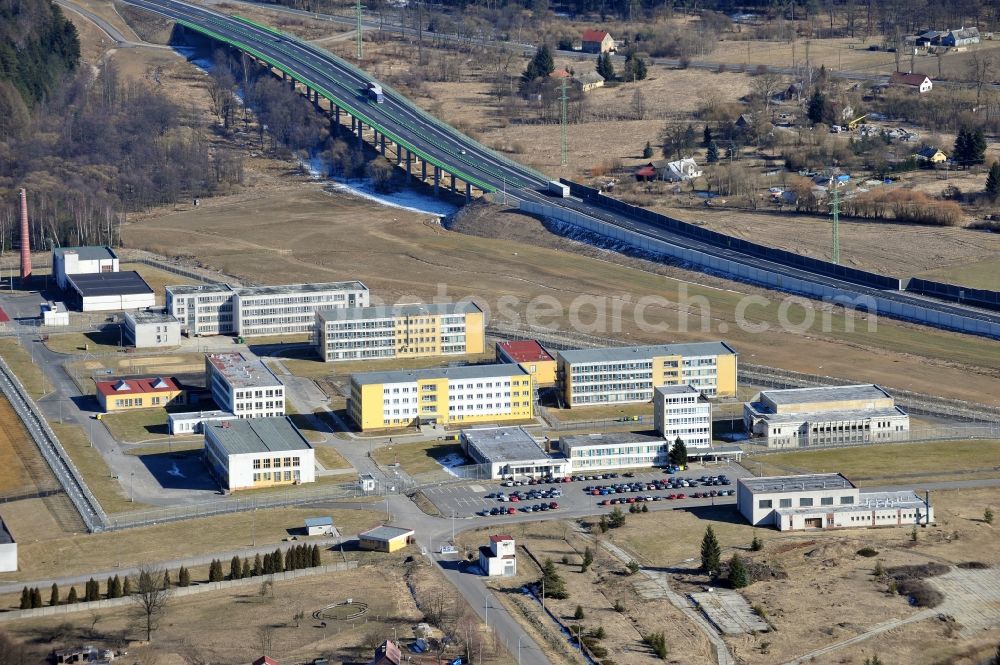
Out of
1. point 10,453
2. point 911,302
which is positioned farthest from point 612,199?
point 10,453

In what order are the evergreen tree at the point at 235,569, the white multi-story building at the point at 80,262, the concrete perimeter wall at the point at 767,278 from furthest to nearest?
the white multi-story building at the point at 80,262 → the concrete perimeter wall at the point at 767,278 → the evergreen tree at the point at 235,569

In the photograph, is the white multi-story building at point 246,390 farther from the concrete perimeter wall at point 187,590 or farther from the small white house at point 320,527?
the concrete perimeter wall at point 187,590

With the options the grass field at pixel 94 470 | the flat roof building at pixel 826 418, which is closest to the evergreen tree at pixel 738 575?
the flat roof building at pixel 826 418

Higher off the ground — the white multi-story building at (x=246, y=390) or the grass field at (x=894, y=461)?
the white multi-story building at (x=246, y=390)

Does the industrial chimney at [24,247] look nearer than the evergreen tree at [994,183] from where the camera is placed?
Yes

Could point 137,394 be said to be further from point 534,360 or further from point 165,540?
point 165,540
